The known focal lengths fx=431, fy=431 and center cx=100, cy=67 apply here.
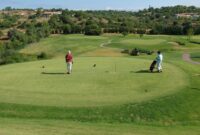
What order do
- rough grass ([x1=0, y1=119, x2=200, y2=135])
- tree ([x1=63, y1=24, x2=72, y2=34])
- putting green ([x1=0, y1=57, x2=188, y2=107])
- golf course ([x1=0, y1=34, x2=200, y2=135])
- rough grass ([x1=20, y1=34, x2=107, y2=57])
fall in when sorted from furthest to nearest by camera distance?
tree ([x1=63, y1=24, x2=72, y2=34]), rough grass ([x1=20, y1=34, x2=107, y2=57]), putting green ([x1=0, y1=57, x2=188, y2=107]), golf course ([x1=0, y1=34, x2=200, y2=135]), rough grass ([x1=0, y1=119, x2=200, y2=135])

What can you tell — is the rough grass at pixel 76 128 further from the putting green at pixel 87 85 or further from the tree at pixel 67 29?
the tree at pixel 67 29

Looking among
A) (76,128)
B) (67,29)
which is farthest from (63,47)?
(76,128)

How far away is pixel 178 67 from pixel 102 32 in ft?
378

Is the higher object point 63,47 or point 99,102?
point 99,102

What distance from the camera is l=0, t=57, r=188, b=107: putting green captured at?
2593 cm

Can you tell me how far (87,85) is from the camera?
2947 centimetres

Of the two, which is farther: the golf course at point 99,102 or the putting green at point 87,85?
the putting green at point 87,85

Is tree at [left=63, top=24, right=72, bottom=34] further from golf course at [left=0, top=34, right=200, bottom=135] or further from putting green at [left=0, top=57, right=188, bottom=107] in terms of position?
golf course at [left=0, top=34, right=200, bottom=135]

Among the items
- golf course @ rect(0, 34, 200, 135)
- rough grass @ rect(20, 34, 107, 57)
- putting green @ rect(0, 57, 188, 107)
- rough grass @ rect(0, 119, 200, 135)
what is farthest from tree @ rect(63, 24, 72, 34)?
rough grass @ rect(0, 119, 200, 135)

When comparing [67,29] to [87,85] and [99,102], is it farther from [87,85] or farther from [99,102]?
[99,102]

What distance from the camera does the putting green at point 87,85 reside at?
2593 centimetres

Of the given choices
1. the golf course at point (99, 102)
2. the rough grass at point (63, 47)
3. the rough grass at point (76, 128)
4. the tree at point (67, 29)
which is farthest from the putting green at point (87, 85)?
the tree at point (67, 29)

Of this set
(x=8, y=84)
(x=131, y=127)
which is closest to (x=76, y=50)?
(x=8, y=84)

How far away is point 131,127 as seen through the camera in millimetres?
21344
